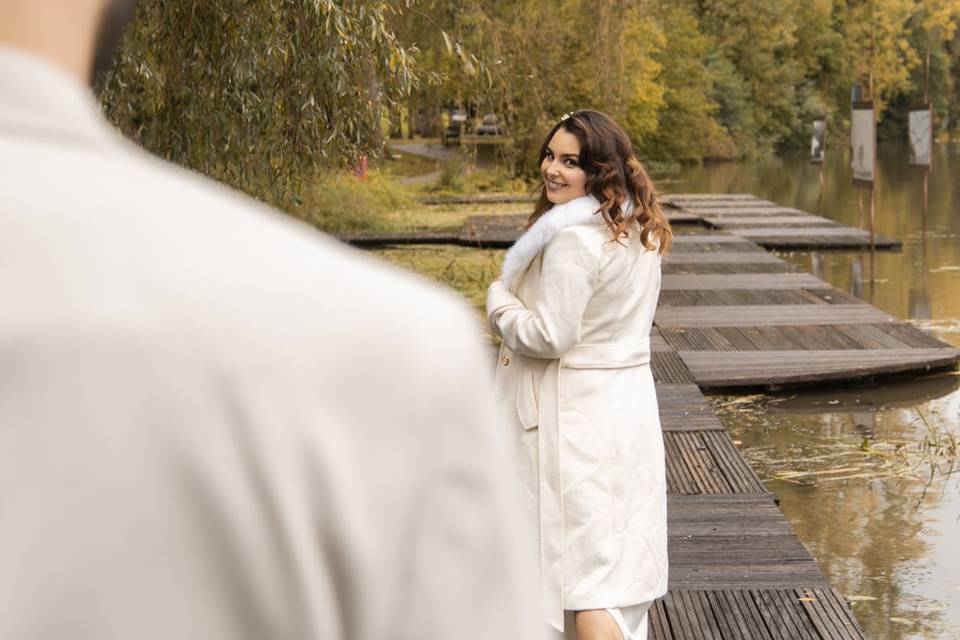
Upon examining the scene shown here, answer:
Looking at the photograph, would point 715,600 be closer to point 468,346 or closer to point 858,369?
point 468,346

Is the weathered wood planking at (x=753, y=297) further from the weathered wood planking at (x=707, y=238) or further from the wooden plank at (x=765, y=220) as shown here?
the wooden plank at (x=765, y=220)

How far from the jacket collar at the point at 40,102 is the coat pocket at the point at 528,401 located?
A: 3.51m

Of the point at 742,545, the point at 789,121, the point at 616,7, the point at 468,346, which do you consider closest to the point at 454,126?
the point at 789,121

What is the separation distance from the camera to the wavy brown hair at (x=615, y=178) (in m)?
4.26

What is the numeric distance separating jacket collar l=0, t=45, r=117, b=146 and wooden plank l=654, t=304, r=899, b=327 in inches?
466

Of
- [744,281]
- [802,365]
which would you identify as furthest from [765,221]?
[802,365]

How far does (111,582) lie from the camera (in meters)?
0.72

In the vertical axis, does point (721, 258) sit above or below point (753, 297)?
below

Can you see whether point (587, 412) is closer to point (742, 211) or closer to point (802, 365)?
point (802, 365)

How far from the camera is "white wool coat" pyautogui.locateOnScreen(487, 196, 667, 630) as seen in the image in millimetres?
4137

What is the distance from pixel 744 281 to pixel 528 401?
37.7ft

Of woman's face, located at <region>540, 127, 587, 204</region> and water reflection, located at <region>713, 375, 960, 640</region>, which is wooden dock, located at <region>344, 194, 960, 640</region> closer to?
water reflection, located at <region>713, 375, 960, 640</region>

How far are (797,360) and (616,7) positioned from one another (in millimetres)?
9753

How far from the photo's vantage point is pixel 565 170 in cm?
438
